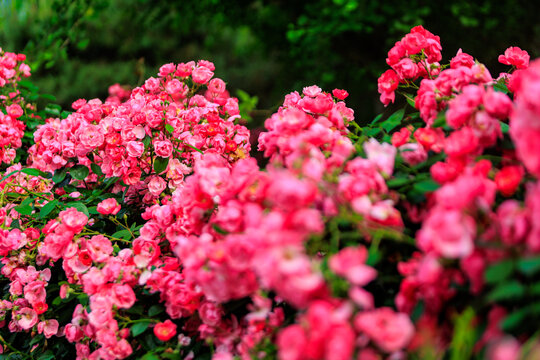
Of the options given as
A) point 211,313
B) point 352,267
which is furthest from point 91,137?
point 352,267

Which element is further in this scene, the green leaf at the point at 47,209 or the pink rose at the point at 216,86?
the pink rose at the point at 216,86

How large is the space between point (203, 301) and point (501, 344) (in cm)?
71

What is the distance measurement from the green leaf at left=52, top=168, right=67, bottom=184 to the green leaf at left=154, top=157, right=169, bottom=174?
0.37m

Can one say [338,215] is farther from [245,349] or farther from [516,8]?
[516,8]

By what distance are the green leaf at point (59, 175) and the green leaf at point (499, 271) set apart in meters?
1.46

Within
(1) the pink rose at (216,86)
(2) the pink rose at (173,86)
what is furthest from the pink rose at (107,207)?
(1) the pink rose at (216,86)

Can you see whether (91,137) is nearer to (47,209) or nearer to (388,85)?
(47,209)

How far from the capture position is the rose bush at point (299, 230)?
2.25 feet

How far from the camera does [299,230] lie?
28.7 inches

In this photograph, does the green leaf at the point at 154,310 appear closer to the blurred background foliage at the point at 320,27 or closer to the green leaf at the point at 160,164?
the green leaf at the point at 160,164

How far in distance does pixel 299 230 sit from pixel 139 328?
66 centimetres

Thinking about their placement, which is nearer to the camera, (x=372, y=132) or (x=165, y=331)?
(x=165, y=331)

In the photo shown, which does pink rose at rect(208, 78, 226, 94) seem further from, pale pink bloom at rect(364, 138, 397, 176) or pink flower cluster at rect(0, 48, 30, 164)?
pale pink bloom at rect(364, 138, 397, 176)

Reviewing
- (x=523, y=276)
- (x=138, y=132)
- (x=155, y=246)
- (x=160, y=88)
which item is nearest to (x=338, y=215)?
(x=523, y=276)
